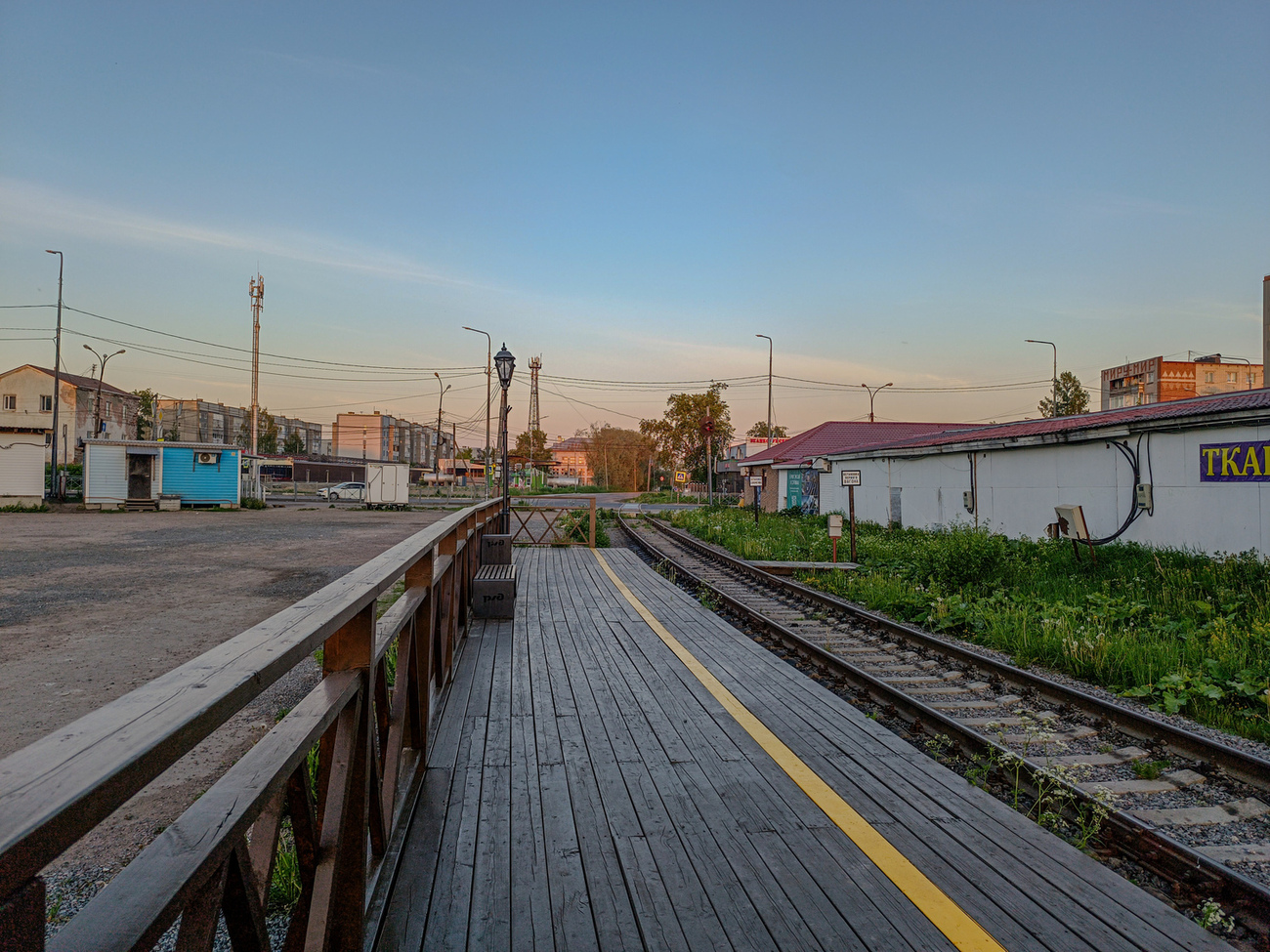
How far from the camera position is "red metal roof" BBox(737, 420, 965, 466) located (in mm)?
33500

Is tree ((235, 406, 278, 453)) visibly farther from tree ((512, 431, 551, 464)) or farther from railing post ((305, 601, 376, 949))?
railing post ((305, 601, 376, 949))

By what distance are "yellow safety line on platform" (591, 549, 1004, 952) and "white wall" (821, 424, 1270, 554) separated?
8969 millimetres

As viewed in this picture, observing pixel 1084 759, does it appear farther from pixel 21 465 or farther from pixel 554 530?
pixel 21 465

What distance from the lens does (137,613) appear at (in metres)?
9.29

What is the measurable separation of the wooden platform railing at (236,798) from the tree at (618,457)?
288 feet

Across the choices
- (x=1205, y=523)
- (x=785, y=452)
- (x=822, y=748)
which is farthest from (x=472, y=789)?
(x=785, y=452)

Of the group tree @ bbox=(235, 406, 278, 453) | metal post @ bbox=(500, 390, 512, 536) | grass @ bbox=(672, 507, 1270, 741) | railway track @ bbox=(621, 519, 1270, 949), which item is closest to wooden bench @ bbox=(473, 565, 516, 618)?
railway track @ bbox=(621, 519, 1270, 949)

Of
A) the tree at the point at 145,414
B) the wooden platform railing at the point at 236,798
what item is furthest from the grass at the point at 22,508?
the tree at the point at 145,414

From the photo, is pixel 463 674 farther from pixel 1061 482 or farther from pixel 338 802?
pixel 1061 482

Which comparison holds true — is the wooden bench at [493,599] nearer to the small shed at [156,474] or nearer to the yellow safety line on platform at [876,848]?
the yellow safety line on platform at [876,848]

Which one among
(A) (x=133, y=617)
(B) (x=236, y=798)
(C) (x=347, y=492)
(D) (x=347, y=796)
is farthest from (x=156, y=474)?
(B) (x=236, y=798)

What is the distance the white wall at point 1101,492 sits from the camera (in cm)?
1001

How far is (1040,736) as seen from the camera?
16.1 feet

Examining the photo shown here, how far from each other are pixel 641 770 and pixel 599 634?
342 centimetres
